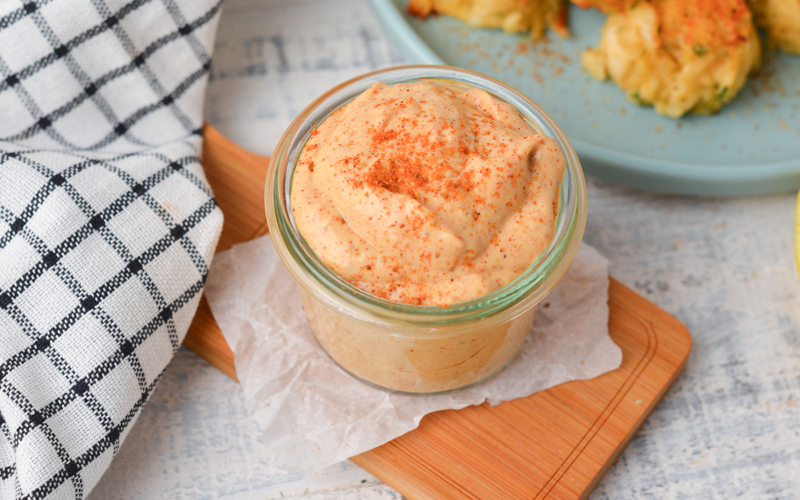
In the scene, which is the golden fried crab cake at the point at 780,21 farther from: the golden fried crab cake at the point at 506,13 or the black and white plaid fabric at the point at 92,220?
the black and white plaid fabric at the point at 92,220

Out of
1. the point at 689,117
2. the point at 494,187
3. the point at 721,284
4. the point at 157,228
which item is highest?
the point at 494,187

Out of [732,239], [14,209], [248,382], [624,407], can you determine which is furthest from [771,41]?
[14,209]

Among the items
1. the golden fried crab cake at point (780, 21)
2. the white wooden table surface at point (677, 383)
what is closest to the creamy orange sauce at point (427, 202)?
the white wooden table surface at point (677, 383)

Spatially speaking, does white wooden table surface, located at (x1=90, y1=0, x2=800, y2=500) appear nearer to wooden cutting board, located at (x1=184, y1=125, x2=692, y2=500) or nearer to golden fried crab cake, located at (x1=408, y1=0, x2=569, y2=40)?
wooden cutting board, located at (x1=184, y1=125, x2=692, y2=500)

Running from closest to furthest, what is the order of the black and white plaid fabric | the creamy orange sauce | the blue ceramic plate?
1. the creamy orange sauce
2. the black and white plaid fabric
3. the blue ceramic plate

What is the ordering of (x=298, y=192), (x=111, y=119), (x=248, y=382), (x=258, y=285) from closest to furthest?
(x=298, y=192)
(x=248, y=382)
(x=258, y=285)
(x=111, y=119)

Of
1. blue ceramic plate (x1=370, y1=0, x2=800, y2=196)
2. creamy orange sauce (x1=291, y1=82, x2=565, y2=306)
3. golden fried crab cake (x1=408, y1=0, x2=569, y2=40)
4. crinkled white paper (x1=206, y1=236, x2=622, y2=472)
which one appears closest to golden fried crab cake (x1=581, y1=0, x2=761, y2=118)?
blue ceramic plate (x1=370, y1=0, x2=800, y2=196)

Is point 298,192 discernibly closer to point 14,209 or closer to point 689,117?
point 14,209
